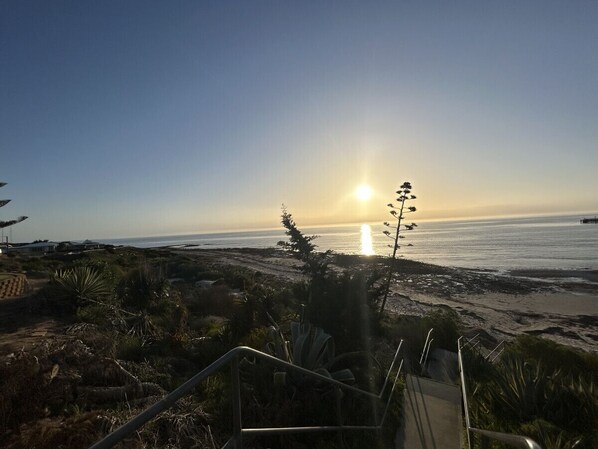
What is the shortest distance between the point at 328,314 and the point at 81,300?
20.2 feet

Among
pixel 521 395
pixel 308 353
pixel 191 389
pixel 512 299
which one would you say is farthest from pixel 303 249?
pixel 512 299

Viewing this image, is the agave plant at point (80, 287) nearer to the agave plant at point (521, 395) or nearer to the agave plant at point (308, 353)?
the agave plant at point (308, 353)

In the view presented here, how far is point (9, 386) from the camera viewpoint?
12.7ft

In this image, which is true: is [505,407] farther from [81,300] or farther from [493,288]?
[493,288]

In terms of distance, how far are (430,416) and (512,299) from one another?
24.3 meters

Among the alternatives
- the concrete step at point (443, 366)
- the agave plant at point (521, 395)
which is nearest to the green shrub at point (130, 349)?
the agave plant at point (521, 395)

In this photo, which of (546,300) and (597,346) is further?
(546,300)

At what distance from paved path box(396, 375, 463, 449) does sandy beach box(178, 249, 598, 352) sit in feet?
22.1

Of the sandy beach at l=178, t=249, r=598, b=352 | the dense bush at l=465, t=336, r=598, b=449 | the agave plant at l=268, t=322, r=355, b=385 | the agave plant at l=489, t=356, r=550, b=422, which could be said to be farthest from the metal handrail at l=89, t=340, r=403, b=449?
the sandy beach at l=178, t=249, r=598, b=352

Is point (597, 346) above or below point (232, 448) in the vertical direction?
below

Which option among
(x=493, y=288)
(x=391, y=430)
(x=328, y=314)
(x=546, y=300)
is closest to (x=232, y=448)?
Result: (x=391, y=430)

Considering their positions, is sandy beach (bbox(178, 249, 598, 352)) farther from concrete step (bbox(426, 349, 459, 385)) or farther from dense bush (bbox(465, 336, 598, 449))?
dense bush (bbox(465, 336, 598, 449))

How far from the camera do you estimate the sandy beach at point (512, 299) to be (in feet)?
60.4

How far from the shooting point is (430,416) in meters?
5.63
